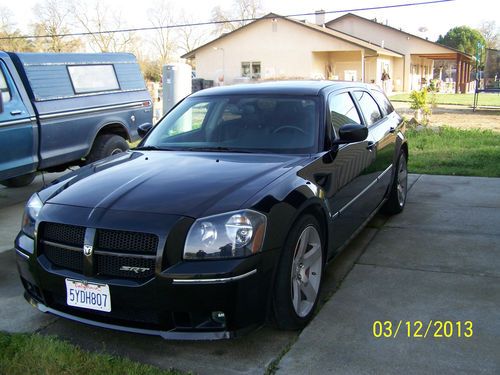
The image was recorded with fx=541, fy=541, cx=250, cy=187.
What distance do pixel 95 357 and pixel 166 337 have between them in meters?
0.46

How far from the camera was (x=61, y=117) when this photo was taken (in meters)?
7.36

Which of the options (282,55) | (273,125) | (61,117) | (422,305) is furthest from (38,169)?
(282,55)

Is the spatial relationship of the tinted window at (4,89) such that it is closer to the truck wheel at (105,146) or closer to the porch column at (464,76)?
the truck wheel at (105,146)

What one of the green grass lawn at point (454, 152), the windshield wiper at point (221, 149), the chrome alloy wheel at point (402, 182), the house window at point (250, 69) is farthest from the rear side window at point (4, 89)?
the house window at point (250, 69)

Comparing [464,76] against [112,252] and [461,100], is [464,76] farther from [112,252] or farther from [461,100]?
[112,252]

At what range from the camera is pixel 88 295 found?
3086 mm

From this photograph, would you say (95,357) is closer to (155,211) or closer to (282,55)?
(155,211)

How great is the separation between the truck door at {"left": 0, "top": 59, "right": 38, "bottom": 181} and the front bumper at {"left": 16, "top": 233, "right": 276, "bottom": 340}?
389 centimetres

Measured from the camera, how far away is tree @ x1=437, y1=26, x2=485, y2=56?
243ft

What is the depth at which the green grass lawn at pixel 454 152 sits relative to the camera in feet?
30.1

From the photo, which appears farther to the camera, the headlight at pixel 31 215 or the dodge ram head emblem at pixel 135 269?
the headlight at pixel 31 215

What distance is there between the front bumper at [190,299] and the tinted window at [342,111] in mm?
1861

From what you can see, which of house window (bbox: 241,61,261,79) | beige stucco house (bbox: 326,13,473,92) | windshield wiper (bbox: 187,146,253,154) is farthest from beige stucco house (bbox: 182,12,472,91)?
windshield wiper (bbox: 187,146,253,154)
